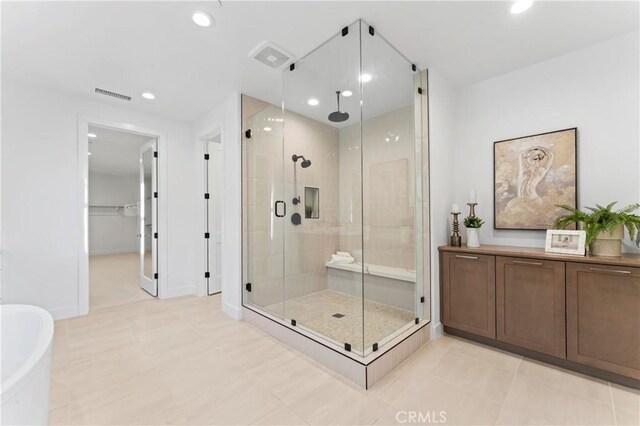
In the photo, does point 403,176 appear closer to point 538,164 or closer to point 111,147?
point 538,164

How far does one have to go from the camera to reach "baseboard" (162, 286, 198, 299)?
3972 mm

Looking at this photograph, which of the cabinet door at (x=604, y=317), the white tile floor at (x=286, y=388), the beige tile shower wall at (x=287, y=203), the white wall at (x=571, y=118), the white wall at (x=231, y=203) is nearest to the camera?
the white tile floor at (x=286, y=388)

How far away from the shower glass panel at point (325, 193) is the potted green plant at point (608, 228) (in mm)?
1781

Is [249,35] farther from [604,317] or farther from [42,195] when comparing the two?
[604,317]

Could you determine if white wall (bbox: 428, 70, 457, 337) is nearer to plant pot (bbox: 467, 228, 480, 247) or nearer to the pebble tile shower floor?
plant pot (bbox: 467, 228, 480, 247)

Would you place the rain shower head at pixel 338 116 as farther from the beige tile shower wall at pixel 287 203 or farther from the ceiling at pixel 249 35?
the ceiling at pixel 249 35

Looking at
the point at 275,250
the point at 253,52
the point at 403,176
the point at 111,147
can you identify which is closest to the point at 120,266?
the point at 111,147

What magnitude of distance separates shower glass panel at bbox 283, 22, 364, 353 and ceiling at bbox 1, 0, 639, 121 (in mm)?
288

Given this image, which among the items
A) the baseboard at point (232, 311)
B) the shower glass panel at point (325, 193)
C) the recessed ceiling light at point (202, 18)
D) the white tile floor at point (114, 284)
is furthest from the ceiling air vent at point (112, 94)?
the baseboard at point (232, 311)

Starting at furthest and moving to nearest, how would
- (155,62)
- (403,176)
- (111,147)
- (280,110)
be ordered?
(111,147) → (280,110) → (403,176) → (155,62)

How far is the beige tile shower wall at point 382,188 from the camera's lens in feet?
8.84

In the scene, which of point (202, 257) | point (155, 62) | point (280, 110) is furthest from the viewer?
point (202, 257)

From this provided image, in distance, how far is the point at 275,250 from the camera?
3.26 metres

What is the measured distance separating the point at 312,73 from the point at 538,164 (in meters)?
2.38
